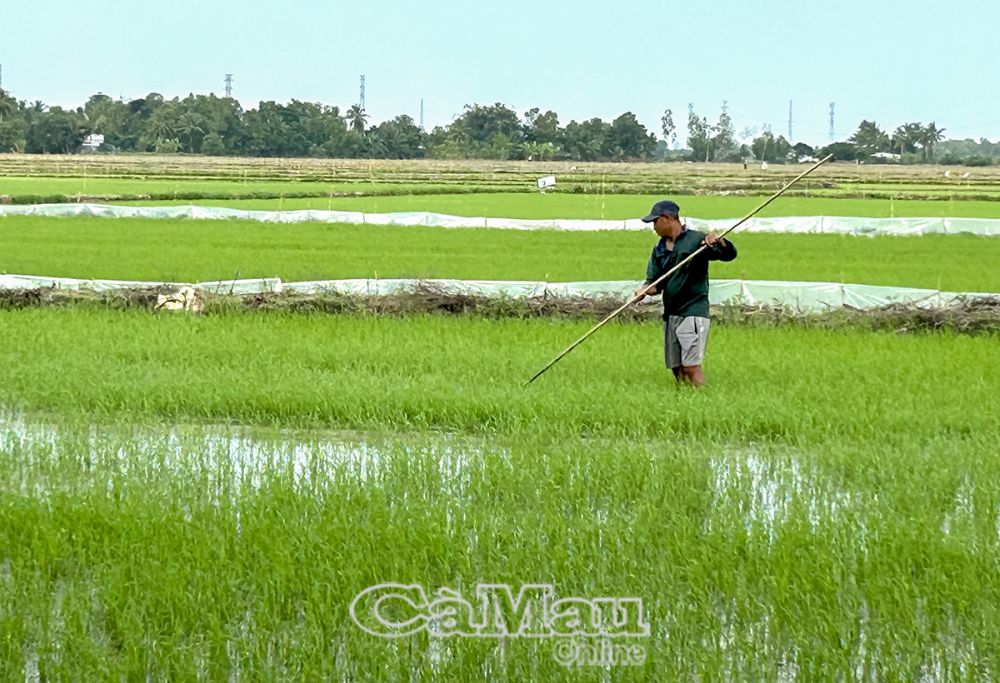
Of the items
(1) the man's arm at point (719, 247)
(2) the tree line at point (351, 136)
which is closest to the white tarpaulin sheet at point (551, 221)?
(1) the man's arm at point (719, 247)

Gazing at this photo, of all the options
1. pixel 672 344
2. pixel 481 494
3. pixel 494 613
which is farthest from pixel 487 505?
pixel 672 344

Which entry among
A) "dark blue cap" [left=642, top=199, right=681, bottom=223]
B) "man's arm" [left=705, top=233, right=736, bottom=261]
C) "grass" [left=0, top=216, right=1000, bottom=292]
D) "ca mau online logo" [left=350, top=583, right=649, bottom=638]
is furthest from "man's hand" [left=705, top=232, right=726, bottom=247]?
"grass" [left=0, top=216, right=1000, bottom=292]

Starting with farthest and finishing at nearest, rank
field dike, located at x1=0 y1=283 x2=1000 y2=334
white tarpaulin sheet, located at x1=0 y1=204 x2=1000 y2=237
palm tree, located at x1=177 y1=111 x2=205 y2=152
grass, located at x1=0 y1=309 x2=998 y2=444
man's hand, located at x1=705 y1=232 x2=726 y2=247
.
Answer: palm tree, located at x1=177 y1=111 x2=205 y2=152, white tarpaulin sheet, located at x1=0 y1=204 x2=1000 y2=237, field dike, located at x1=0 y1=283 x2=1000 y2=334, man's hand, located at x1=705 y1=232 x2=726 y2=247, grass, located at x1=0 y1=309 x2=998 y2=444

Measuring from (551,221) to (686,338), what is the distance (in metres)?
13.5

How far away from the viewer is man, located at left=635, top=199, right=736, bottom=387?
6.40 metres

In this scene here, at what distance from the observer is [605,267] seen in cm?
1325

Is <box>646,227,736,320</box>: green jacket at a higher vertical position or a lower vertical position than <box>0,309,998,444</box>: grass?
higher

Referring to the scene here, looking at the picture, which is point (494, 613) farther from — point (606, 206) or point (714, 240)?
point (606, 206)

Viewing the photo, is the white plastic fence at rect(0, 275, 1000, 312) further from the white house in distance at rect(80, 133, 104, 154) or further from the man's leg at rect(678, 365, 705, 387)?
the white house in distance at rect(80, 133, 104, 154)

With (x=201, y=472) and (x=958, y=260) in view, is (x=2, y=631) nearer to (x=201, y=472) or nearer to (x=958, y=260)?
(x=201, y=472)

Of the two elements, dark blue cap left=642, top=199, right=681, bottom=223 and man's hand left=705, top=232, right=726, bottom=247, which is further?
dark blue cap left=642, top=199, right=681, bottom=223

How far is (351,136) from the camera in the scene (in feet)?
213

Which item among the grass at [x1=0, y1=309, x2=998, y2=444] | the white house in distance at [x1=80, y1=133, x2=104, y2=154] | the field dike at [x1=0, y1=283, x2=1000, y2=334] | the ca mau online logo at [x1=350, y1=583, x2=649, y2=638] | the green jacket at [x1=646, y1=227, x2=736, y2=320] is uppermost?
the white house in distance at [x1=80, y1=133, x2=104, y2=154]

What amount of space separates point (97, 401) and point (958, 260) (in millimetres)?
10933
